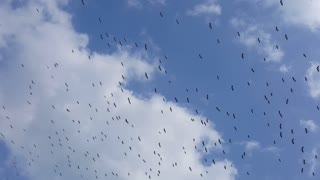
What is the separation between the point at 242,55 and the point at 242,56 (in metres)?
0.62

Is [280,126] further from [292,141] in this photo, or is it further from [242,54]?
[242,54]

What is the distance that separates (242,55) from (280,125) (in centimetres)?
1511

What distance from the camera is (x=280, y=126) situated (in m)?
34.6

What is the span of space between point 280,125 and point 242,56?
48.9 ft

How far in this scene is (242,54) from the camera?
110ft

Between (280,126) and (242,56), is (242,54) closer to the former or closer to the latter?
(242,56)

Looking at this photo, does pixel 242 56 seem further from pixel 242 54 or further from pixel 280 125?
pixel 280 125

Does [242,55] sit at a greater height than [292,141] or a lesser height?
greater

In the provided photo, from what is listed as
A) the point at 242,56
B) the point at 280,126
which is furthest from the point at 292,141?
the point at 242,56

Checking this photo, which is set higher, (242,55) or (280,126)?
(242,55)

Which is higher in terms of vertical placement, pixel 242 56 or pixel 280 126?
pixel 242 56

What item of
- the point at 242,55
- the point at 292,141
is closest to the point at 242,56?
the point at 242,55

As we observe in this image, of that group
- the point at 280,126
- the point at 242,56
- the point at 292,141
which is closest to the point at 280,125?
the point at 280,126

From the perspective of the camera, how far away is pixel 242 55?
1342 inches
